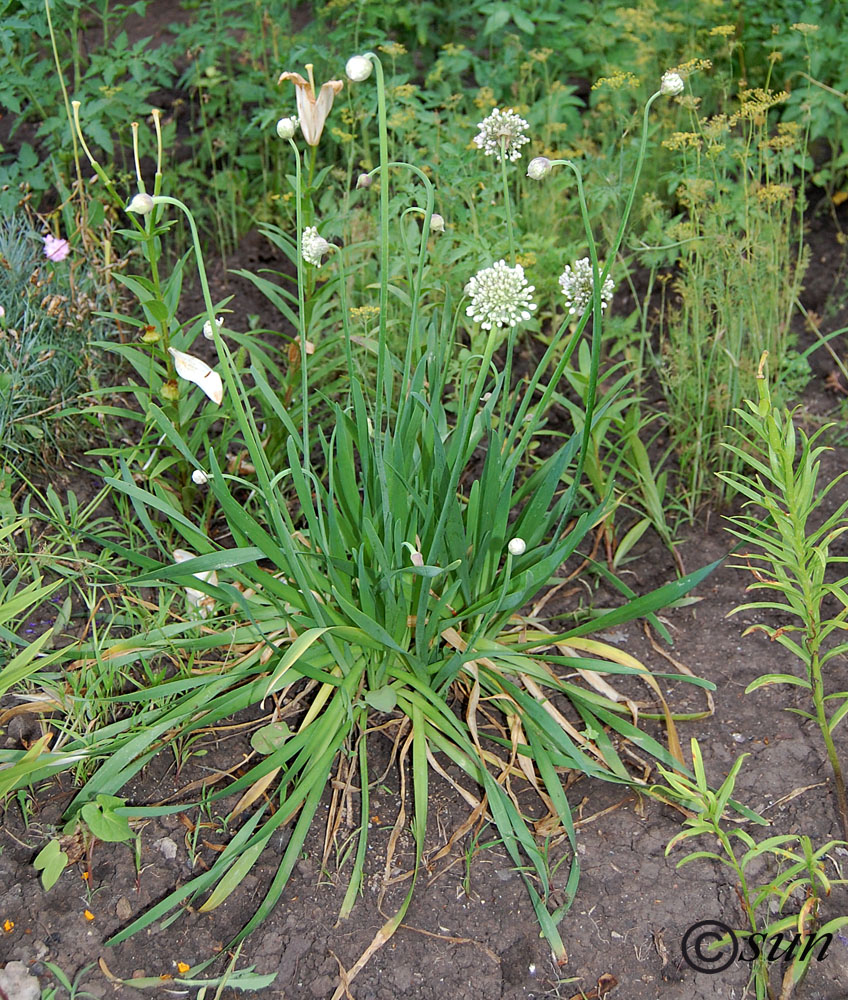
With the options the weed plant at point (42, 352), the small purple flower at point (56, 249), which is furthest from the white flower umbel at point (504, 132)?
the small purple flower at point (56, 249)

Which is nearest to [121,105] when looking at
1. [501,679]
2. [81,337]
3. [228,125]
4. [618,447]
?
[228,125]

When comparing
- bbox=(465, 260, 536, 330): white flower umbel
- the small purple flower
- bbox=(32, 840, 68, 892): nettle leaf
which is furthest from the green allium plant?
the small purple flower

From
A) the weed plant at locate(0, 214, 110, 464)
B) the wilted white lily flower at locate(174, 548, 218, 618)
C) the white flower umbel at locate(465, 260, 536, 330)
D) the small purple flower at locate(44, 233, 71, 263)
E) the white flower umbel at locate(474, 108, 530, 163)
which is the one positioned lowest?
the wilted white lily flower at locate(174, 548, 218, 618)

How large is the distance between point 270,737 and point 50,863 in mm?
464

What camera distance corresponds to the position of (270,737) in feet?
6.47

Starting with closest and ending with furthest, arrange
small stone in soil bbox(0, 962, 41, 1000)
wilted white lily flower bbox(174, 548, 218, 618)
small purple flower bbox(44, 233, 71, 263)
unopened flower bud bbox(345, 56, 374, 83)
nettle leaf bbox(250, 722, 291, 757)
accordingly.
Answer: unopened flower bud bbox(345, 56, 374, 83) → small stone in soil bbox(0, 962, 41, 1000) → nettle leaf bbox(250, 722, 291, 757) → wilted white lily flower bbox(174, 548, 218, 618) → small purple flower bbox(44, 233, 71, 263)

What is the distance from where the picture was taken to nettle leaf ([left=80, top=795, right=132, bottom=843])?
1710mm

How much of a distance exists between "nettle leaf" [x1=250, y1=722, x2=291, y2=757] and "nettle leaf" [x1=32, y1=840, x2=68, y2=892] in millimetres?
404

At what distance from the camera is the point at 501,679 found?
6.79 ft

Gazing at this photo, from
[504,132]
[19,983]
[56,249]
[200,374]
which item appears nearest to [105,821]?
[19,983]

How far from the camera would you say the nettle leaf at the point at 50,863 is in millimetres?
1702

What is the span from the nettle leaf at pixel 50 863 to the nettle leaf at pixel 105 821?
69mm

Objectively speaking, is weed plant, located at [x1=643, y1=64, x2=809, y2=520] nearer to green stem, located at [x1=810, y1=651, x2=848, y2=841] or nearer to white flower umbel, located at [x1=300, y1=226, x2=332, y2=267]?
green stem, located at [x1=810, y1=651, x2=848, y2=841]

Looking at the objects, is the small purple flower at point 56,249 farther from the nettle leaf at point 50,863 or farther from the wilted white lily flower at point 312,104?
the nettle leaf at point 50,863
